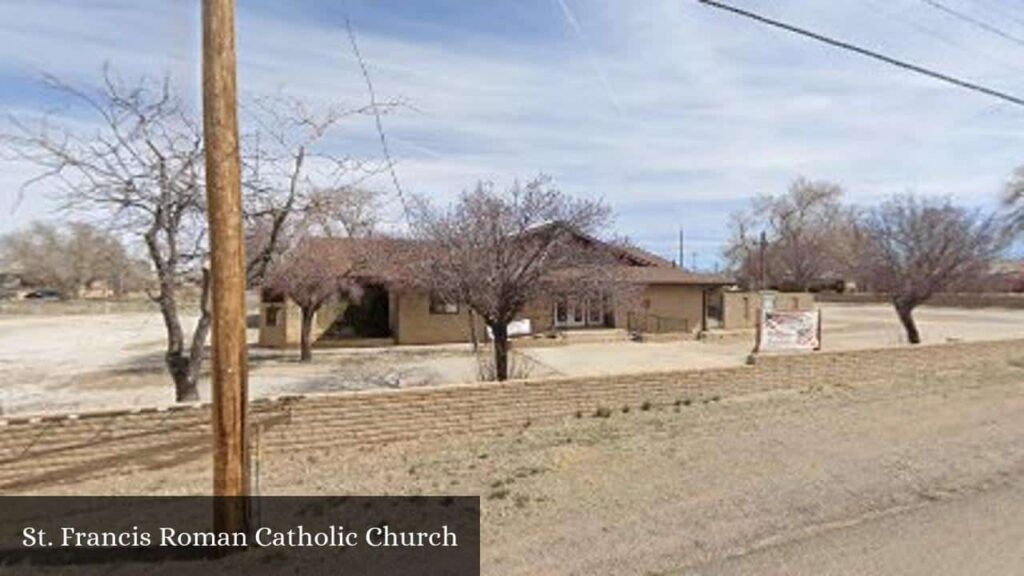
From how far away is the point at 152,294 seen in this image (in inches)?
484

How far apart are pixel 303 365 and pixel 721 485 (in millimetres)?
16912

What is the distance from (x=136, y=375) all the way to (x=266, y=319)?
7253mm

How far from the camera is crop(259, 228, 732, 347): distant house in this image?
83.6 feet

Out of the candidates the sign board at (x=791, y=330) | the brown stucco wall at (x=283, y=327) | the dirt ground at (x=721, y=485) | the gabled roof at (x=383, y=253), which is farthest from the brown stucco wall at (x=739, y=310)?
the dirt ground at (x=721, y=485)

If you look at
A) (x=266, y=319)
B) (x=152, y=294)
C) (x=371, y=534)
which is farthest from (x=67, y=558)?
(x=266, y=319)

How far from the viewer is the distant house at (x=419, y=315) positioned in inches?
1003

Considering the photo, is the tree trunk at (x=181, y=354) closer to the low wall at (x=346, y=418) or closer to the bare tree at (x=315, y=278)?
the low wall at (x=346, y=418)

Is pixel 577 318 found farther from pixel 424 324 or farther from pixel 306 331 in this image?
pixel 306 331

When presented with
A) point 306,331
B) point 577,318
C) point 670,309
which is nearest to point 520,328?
point 577,318

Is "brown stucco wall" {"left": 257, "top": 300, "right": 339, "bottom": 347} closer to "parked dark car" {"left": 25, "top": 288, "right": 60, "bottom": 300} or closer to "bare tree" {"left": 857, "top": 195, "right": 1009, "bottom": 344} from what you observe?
"bare tree" {"left": 857, "top": 195, "right": 1009, "bottom": 344}

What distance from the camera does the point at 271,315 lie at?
27359 mm

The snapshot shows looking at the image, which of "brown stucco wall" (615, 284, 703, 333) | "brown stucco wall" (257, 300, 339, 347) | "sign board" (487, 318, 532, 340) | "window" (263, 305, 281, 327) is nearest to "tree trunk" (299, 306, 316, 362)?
"brown stucco wall" (257, 300, 339, 347)

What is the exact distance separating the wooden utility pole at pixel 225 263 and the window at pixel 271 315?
2180 centimetres

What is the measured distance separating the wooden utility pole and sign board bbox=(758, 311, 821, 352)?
15.5 metres
